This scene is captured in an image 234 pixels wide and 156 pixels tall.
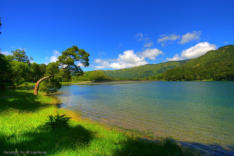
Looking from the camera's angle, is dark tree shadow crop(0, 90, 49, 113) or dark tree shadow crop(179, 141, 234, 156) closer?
dark tree shadow crop(179, 141, 234, 156)

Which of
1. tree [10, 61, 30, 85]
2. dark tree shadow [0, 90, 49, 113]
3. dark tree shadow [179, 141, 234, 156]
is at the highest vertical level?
tree [10, 61, 30, 85]

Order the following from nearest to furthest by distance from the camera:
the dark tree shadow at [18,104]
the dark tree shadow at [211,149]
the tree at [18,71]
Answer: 1. the dark tree shadow at [211,149]
2. the dark tree shadow at [18,104]
3. the tree at [18,71]

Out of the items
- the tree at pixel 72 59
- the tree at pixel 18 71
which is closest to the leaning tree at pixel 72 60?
the tree at pixel 72 59

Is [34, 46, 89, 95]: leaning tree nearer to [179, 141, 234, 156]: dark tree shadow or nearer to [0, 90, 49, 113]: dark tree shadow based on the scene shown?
[0, 90, 49, 113]: dark tree shadow

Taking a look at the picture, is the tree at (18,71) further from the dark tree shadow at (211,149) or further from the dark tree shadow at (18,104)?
the dark tree shadow at (211,149)

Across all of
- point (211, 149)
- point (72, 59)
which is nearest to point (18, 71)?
point (72, 59)

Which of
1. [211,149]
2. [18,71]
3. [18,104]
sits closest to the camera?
[211,149]

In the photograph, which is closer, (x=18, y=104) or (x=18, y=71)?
(x=18, y=104)

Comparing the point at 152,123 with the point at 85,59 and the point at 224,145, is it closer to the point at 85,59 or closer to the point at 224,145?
the point at 224,145

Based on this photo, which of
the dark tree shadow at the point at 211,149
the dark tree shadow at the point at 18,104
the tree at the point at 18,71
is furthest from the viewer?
the tree at the point at 18,71

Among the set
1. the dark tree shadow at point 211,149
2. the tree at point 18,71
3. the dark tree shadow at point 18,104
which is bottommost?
the dark tree shadow at point 211,149

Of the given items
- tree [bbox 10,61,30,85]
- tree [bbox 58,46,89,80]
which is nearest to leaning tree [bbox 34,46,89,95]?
tree [bbox 58,46,89,80]

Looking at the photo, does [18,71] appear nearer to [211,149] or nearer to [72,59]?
[72,59]

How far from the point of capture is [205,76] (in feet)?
564
